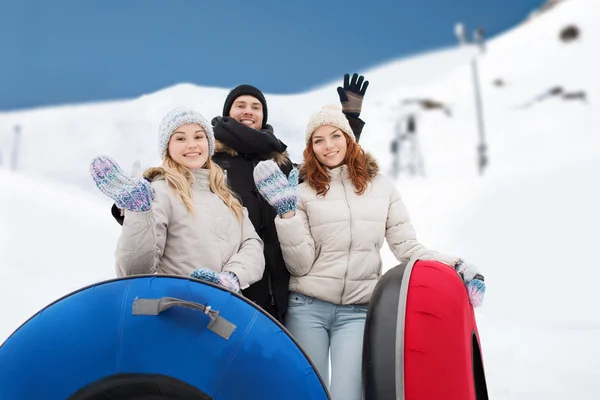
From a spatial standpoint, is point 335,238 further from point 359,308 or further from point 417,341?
point 417,341

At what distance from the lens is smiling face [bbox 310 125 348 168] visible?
2012 millimetres

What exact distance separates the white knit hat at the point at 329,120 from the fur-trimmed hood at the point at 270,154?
19 centimetres

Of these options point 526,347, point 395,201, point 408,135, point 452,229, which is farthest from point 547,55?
point 395,201

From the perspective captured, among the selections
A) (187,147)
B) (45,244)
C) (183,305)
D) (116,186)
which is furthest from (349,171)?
(45,244)

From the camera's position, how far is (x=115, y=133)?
4.25 m

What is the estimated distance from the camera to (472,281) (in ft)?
5.62

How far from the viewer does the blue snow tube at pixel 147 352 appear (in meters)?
1.04

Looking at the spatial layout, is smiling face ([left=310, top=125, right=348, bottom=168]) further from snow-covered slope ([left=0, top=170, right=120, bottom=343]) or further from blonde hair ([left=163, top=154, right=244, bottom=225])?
snow-covered slope ([left=0, top=170, right=120, bottom=343])

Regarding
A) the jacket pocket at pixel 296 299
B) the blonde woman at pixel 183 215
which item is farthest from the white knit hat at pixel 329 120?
the jacket pocket at pixel 296 299

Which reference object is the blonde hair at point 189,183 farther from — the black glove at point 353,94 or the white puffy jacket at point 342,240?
the black glove at point 353,94

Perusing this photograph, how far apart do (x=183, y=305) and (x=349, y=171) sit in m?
1.05

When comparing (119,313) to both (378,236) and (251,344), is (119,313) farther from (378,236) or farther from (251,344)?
(378,236)

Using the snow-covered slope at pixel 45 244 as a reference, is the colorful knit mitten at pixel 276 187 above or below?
above

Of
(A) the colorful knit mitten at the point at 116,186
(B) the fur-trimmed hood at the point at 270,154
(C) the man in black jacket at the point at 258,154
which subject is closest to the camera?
(A) the colorful knit mitten at the point at 116,186
